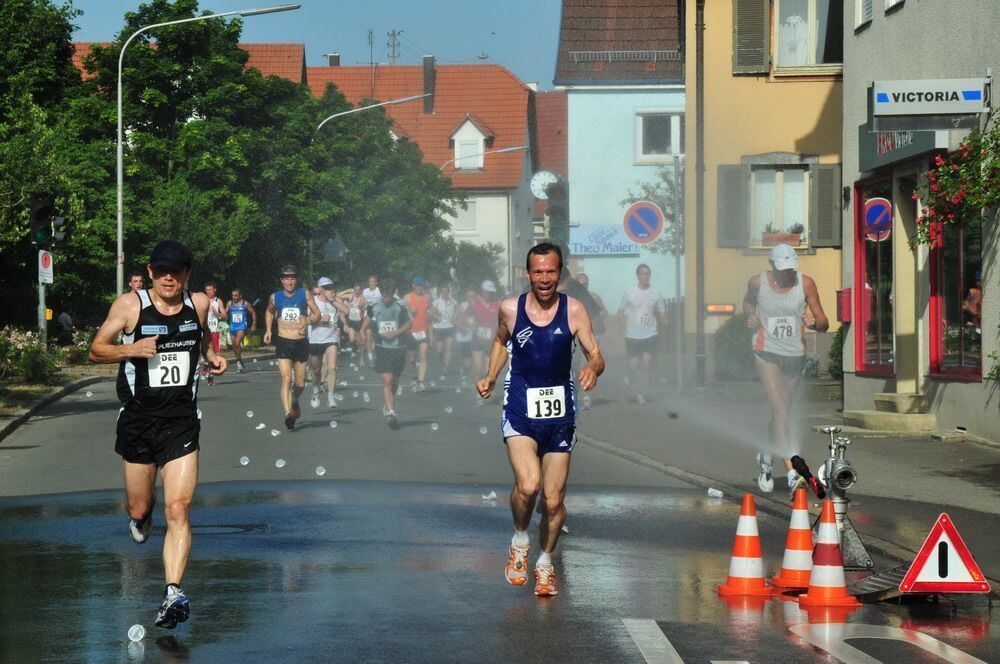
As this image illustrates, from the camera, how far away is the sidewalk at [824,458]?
11.0m

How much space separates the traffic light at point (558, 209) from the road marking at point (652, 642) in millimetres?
14237

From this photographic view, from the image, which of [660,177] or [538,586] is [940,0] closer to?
[538,586]

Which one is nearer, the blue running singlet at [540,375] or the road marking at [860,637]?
the road marking at [860,637]

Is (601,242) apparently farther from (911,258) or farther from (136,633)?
(136,633)

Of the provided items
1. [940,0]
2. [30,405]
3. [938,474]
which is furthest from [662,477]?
[30,405]

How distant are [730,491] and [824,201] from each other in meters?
14.0

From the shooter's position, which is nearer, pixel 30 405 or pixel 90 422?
pixel 90 422

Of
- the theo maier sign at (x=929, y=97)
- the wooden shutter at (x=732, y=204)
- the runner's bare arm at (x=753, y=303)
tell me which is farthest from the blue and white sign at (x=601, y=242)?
the runner's bare arm at (x=753, y=303)

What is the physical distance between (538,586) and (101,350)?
2.51 meters

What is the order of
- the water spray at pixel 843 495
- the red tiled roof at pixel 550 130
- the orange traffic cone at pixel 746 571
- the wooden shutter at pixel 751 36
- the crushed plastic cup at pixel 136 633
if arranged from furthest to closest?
the red tiled roof at pixel 550 130, the wooden shutter at pixel 751 36, the water spray at pixel 843 495, the orange traffic cone at pixel 746 571, the crushed plastic cup at pixel 136 633

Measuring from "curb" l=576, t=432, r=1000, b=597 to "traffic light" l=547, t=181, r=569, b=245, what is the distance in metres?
3.95

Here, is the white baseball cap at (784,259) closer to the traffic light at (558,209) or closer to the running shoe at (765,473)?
the running shoe at (765,473)

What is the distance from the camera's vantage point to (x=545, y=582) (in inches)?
328

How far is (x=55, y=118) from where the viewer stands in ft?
156
